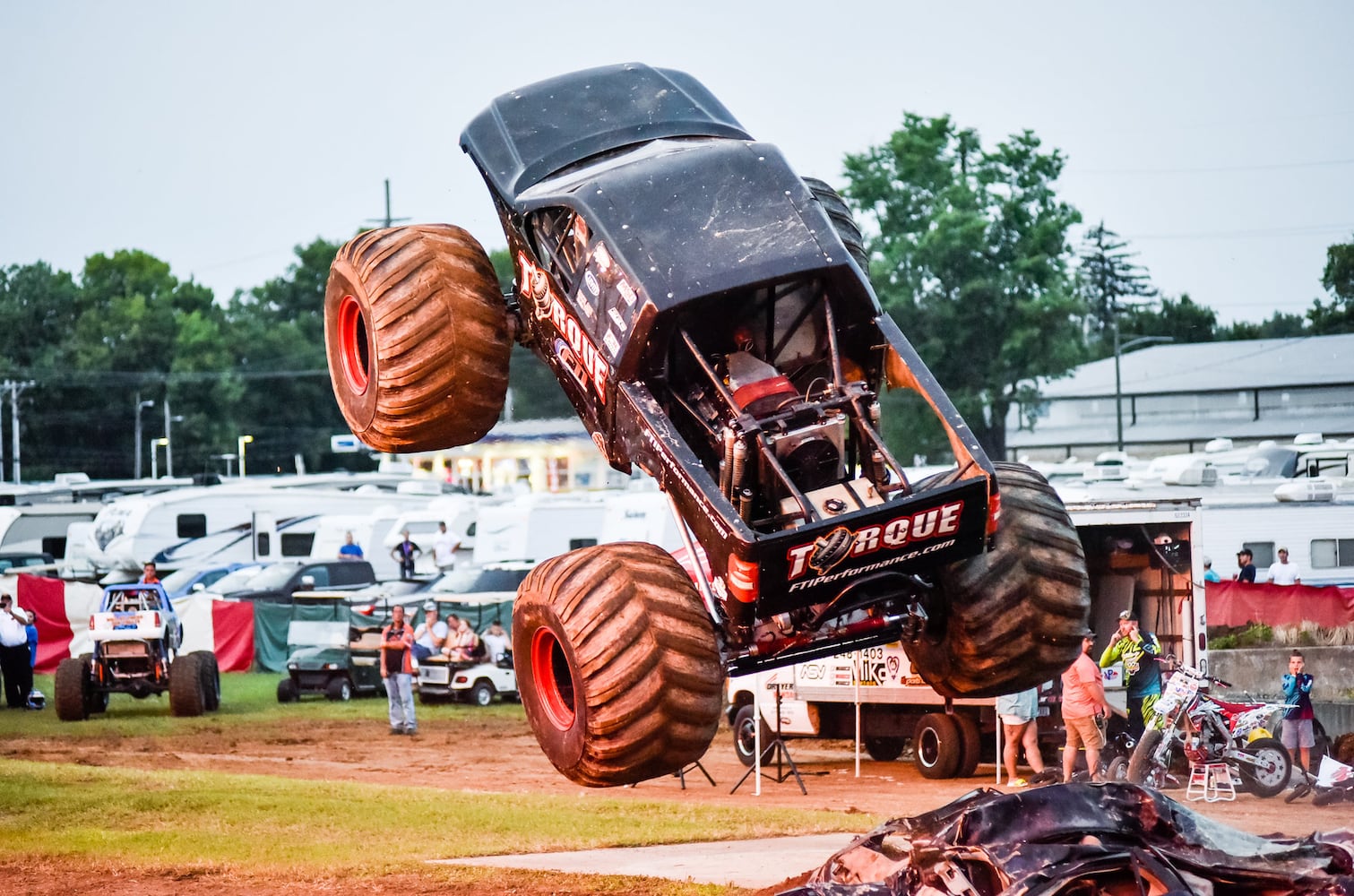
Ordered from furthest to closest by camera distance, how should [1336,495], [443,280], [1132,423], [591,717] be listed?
[1132,423], [1336,495], [443,280], [591,717]

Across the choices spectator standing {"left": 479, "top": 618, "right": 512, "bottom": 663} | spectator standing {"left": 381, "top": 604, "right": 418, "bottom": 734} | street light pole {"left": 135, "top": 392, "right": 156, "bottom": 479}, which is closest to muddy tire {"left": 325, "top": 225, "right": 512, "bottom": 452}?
spectator standing {"left": 381, "top": 604, "right": 418, "bottom": 734}


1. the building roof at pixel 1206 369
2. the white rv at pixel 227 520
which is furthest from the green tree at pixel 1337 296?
the white rv at pixel 227 520

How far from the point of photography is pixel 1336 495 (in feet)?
95.3

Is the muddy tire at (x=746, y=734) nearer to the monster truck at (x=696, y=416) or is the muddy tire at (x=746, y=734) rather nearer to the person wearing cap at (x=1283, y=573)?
the person wearing cap at (x=1283, y=573)

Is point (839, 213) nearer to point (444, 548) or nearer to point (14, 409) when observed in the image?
point (444, 548)

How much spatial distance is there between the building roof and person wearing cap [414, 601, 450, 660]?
33136 mm

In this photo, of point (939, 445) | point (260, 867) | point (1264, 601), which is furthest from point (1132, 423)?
point (260, 867)

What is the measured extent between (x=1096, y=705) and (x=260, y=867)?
850 centimetres

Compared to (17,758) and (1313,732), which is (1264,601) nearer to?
(1313,732)

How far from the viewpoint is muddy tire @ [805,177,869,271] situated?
361 inches

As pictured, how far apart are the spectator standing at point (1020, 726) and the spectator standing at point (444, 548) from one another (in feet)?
62.8

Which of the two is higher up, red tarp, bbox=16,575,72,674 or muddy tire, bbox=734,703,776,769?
red tarp, bbox=16,575,72,674

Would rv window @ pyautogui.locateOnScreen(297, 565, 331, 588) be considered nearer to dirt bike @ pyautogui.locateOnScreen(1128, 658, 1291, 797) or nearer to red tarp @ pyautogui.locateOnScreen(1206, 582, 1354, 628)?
red tarp @ pyautogui.locateOnScreen(1206, 582, 1354, 628)

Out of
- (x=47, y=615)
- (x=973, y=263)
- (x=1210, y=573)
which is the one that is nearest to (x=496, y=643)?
(x=47, y=615)
